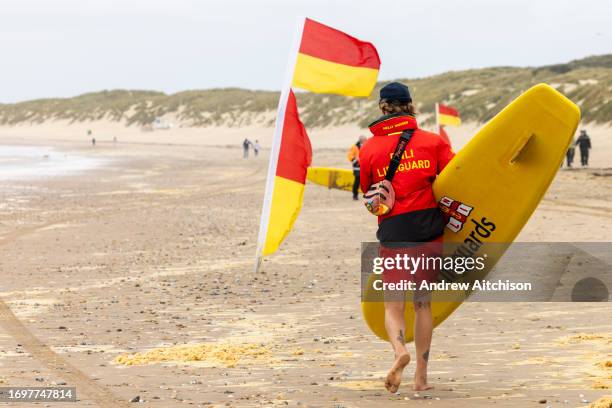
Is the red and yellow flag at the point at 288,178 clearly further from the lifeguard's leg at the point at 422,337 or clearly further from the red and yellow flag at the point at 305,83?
the lifeguard's leg at the point at 422,337

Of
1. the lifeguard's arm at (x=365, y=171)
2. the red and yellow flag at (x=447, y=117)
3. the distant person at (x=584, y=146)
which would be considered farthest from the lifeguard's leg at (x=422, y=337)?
the distant person at (x=584, y=146)

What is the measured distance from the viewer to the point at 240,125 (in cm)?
8825

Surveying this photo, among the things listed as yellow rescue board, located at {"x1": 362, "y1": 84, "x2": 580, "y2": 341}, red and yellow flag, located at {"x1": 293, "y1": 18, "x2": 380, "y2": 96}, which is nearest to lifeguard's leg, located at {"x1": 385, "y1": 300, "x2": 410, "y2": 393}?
yellow rescue board, located at {"x1": 362, "y1": 84, "x2": 580, "y2": 341}

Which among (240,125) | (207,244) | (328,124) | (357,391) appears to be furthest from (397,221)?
(240,125)

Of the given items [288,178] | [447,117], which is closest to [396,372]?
[288,178]

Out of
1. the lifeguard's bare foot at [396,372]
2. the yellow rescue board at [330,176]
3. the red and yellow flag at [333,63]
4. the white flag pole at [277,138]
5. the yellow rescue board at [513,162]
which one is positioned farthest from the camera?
the yellow rescue board at [330,176]

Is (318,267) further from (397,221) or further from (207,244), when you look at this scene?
(397,221)

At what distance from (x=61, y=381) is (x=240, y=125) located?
82.7m

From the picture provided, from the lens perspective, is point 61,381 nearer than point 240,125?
Yes

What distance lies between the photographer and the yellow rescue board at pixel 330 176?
765 inches

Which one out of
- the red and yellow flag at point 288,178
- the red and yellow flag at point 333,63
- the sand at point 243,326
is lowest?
the sand at point 243,326

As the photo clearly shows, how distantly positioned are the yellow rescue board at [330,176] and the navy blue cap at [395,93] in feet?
43.9

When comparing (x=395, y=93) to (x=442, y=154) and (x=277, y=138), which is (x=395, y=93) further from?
(x=277, y=138)

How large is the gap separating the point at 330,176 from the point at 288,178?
40.6 feet
